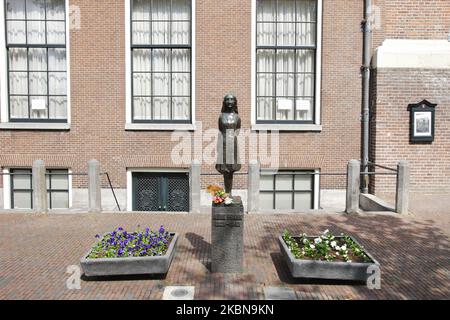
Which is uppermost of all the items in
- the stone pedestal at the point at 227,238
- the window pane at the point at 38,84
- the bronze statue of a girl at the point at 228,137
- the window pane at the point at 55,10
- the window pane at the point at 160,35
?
the window pane at the point at 55,10

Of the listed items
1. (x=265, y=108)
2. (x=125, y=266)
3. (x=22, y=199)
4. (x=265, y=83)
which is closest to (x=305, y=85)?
(x=265, y=83)

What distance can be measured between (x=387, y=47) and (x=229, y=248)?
9159 millimetres

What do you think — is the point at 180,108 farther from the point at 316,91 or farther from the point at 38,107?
the point at 38,107

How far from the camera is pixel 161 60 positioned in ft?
41.7

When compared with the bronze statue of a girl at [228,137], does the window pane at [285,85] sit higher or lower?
higher

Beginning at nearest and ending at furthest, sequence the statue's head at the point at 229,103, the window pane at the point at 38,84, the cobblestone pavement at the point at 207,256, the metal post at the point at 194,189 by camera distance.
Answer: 1. the cobblestone pavement at the point at 207,256
2. the statue's head at the point at 229,103
3. the metal post at the point at 194,189
4. the window pane at the point at 38,84

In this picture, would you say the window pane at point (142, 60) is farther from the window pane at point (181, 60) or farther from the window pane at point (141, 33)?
the window pane at point (181, 60)

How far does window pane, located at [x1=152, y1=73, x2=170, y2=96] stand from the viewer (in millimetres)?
12766

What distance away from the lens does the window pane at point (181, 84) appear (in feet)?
41.6

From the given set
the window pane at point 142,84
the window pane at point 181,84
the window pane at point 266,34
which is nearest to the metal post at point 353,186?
the window pane at point 266,34

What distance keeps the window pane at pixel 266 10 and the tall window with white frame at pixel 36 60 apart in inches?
254

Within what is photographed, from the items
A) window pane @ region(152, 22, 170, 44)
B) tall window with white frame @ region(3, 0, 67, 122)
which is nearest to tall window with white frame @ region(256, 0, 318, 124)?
window pane @ region(152, 22, 170, 44)

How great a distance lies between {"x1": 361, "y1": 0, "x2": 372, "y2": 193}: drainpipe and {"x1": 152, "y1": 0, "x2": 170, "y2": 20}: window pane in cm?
640

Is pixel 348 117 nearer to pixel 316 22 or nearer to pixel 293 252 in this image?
pixel 316 22
